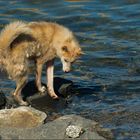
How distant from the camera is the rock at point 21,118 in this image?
8.27 meters

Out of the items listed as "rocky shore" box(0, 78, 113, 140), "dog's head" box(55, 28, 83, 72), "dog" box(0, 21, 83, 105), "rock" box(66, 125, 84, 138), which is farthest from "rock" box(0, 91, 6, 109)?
"rock" box(66, 125, 84, 138)

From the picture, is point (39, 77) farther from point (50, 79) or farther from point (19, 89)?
point (19, 89)

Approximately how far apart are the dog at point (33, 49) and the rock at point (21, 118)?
116cm

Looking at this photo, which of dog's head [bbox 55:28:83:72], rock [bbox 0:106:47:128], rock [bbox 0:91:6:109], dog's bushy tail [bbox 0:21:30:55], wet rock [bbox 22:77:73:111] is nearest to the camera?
rock [bbox 0:106:47:128]

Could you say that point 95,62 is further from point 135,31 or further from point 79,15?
point 79,15

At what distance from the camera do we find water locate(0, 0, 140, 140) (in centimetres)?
938

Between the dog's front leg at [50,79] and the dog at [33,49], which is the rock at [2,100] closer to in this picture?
the dog at [33,49]

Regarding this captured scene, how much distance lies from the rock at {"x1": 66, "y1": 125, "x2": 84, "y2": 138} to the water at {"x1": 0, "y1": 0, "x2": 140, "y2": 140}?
0.71 metres

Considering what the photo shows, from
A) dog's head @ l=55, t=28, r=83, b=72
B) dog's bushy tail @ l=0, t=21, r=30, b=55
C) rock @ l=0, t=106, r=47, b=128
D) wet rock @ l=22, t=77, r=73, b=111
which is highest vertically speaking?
dog's bushy tail @ l=0, t=21, r=30, b=55

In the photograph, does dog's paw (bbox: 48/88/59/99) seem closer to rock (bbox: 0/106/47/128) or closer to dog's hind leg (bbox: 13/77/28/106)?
dog's hind leg (bbox: 13/77/28/106)

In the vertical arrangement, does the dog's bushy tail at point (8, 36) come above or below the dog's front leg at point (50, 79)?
above

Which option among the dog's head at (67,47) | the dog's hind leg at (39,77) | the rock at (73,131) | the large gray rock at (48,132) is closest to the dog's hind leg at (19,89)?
the dog's hind leg at (39,77)

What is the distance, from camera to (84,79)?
11117mm

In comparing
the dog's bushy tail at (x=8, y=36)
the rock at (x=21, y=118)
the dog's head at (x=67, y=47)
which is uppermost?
the dog's bushy tail at (x=8, y=36)
